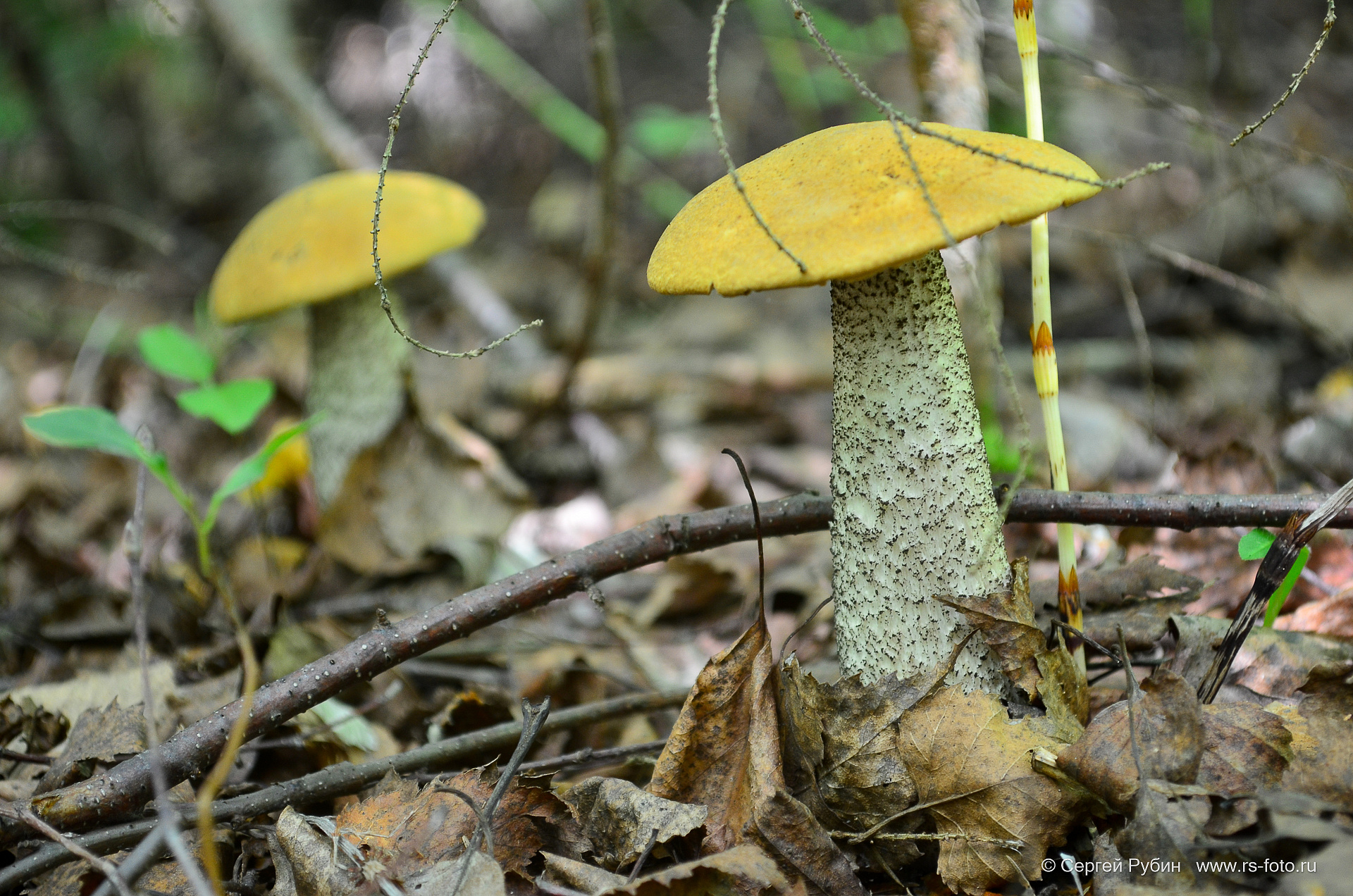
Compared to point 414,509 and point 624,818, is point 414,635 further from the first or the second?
point 414,509

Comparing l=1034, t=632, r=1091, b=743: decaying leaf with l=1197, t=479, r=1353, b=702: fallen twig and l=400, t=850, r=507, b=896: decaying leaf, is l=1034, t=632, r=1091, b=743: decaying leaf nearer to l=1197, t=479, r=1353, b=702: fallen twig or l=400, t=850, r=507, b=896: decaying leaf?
l=1197, t=479, r=1353, b=702: fallen twig

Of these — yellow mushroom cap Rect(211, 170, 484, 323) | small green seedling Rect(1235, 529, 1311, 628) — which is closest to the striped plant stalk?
small green seedling Rect(1235, 529, 1311, 628)

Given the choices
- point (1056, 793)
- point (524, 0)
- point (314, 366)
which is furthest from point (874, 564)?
point (524, 0)

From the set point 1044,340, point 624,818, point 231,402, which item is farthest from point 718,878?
point 231,402

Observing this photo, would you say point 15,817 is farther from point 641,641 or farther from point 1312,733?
point 1312,733

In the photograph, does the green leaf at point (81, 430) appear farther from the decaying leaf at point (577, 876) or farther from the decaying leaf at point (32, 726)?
the decaying leaf at point (577, 876)

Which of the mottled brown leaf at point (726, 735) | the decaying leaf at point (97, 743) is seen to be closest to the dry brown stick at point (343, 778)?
the decaying leaf at point (97, 743)

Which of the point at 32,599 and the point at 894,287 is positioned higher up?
the point at 894,287
